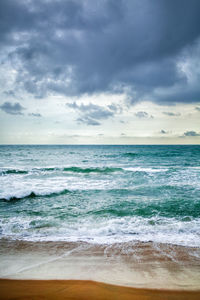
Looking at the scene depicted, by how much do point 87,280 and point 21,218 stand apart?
468cm

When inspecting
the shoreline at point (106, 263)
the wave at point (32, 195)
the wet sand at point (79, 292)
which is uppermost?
the wet sand at point (79, 292)

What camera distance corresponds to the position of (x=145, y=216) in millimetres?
7051

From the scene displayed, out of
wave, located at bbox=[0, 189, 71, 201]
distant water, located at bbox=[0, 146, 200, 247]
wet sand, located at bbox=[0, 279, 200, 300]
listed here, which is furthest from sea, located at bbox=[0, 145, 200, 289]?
wet sand, located at bbox=[0, 279, 200, 300]

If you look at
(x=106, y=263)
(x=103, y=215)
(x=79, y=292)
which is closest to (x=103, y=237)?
(x=106, y=263)

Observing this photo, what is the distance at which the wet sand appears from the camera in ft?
9.66

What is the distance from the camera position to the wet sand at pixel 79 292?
2.94 metres

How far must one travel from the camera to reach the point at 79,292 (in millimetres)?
3039

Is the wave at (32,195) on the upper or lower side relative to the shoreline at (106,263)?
lower

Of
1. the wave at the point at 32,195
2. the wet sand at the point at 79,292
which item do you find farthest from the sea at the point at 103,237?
the wet sand at the point at 79,292

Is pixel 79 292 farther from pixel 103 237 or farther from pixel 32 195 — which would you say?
pixel 32 195

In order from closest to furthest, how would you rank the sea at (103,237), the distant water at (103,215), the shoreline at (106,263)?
the shoreline at (106,263)
the sea at (103,237)
the distant water at (103,215)

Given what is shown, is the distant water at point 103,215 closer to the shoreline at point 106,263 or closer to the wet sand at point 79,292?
the shoreline at point 106,263

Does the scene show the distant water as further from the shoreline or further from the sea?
the shoreline

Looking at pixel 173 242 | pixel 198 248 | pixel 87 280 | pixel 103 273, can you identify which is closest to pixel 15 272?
pixel 87 280
